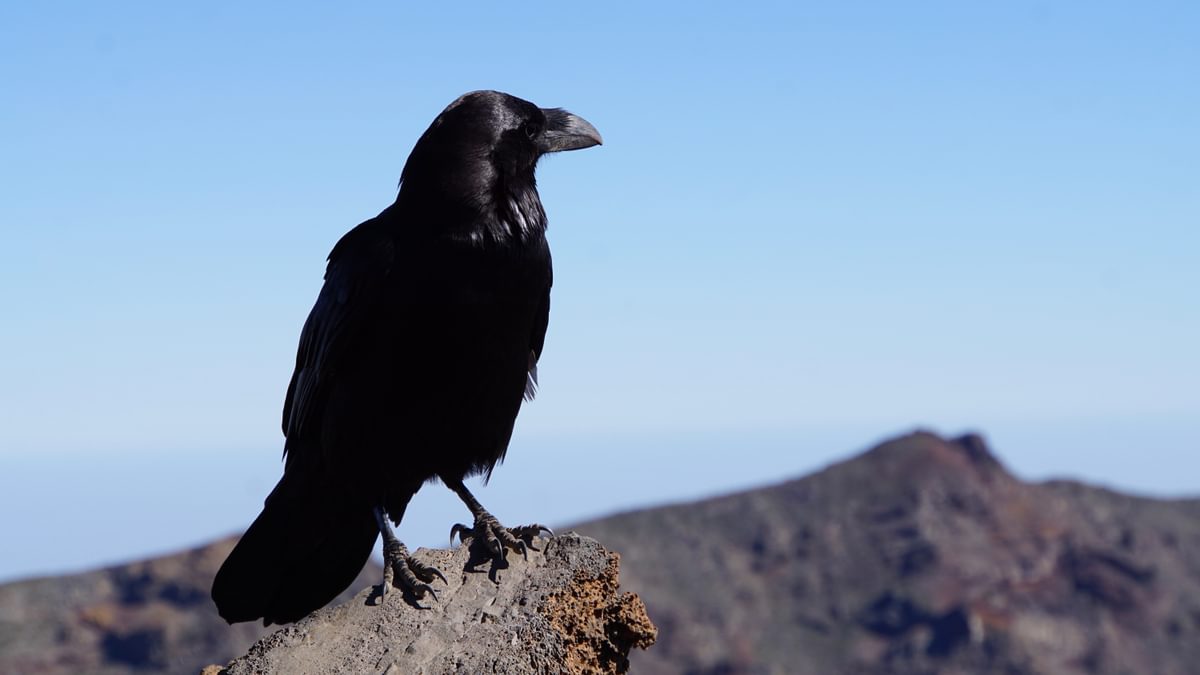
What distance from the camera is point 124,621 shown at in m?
28.0

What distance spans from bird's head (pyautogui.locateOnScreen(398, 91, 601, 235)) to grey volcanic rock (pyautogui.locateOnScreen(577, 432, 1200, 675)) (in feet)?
82.0

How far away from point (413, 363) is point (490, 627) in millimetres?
1485

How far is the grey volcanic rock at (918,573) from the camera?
3350cm

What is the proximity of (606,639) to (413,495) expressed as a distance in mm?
1672

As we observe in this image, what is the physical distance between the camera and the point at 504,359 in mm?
6855

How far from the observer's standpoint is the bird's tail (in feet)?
23.1

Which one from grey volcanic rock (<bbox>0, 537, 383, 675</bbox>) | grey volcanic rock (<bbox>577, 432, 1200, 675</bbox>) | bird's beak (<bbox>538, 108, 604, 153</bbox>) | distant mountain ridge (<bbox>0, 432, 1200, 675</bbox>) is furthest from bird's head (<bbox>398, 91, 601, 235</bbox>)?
grey volcanic rock (<bbox>577, 432, 1200, 675</bbox>)

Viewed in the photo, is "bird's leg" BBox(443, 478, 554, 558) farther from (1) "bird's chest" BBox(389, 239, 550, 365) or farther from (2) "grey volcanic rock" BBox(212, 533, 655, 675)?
(1) "bird's chest" BBox(389, 239, 550, 365)

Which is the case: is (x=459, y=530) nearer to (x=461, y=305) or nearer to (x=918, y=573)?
(x=461, y=305)

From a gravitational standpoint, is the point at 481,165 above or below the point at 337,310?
above

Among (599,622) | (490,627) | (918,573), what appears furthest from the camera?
(918,573)

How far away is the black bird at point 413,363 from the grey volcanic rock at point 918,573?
80.1 feet

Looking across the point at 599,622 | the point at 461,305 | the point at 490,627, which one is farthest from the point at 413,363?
the point at 599,622

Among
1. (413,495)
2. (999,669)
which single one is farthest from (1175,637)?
(413,495)
